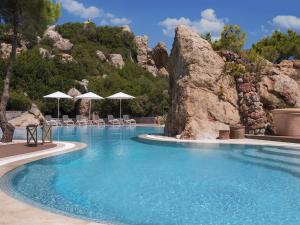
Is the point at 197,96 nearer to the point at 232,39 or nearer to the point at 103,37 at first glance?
the point at 232,39

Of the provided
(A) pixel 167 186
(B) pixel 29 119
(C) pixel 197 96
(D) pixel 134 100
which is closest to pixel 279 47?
(D) pixel 134 100

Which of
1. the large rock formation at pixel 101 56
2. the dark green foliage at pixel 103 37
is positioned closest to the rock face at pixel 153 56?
the dark green foliage at pixel 103 37

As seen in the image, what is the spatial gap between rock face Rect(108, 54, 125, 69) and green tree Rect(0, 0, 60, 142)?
32.7 m

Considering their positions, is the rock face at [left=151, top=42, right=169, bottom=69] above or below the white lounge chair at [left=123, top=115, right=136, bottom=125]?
above

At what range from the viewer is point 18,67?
113 ft

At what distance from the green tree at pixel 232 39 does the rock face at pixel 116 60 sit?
2569 centimetres

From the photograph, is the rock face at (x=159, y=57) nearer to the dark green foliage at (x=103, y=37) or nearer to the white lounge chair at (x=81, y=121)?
the dark green foliage at (x=103, y=37)

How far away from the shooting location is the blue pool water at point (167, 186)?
625cm

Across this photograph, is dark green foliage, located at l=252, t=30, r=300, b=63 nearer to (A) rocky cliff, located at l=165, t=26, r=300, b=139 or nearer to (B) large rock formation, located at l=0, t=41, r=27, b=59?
(A) rocky cliff, located at l=165, t=26, r=300, b=139

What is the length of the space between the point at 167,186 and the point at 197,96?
34.8 ft

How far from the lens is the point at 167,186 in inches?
334

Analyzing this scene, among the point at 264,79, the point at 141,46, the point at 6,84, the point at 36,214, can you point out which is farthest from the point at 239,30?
the point at 141,46

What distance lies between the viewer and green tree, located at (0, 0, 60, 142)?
15.2 metres

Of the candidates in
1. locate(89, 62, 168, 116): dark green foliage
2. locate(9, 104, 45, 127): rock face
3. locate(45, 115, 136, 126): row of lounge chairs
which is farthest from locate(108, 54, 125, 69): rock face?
locate(9, 104, 45, 127): rock face
